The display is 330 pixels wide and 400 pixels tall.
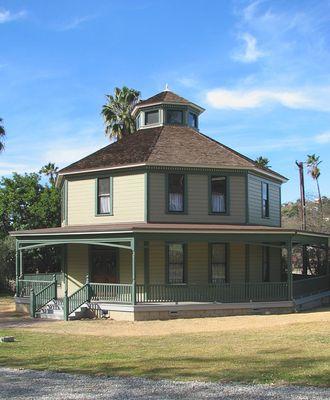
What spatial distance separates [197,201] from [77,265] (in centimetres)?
635

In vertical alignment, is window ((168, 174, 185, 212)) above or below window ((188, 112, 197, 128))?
below

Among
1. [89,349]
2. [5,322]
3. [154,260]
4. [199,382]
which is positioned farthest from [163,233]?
[199,382]

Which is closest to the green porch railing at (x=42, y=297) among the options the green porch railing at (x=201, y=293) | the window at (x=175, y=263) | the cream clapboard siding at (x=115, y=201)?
the cream clapboard siding at (x=115, y=201)

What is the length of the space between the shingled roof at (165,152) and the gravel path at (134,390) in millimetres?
15529

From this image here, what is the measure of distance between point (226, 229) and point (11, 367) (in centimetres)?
1300

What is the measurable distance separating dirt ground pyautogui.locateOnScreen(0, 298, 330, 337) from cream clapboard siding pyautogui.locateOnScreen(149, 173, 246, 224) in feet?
16.4

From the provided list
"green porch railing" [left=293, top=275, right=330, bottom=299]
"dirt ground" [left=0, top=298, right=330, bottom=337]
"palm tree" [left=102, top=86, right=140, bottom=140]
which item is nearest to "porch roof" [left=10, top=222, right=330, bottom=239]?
"green porch railing" [left=293, top=275, right=330, bottom=299]

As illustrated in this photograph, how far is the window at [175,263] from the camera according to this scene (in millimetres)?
23763

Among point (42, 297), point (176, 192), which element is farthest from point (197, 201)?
point (42, 297)

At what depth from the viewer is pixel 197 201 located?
2495 centimetres

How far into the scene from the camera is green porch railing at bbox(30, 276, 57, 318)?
23.2 m

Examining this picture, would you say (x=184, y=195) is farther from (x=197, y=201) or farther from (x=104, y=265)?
(x=104, y=265)

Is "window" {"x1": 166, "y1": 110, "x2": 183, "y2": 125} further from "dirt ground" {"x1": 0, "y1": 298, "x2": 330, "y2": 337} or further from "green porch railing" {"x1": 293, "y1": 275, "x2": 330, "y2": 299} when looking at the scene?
"dirt ground" {"x1": 0, "y1": 298, "x2": 330, "y2": 337}

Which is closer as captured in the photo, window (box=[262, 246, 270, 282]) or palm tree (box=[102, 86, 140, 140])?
window (box=[262, 246, 270, 282])
